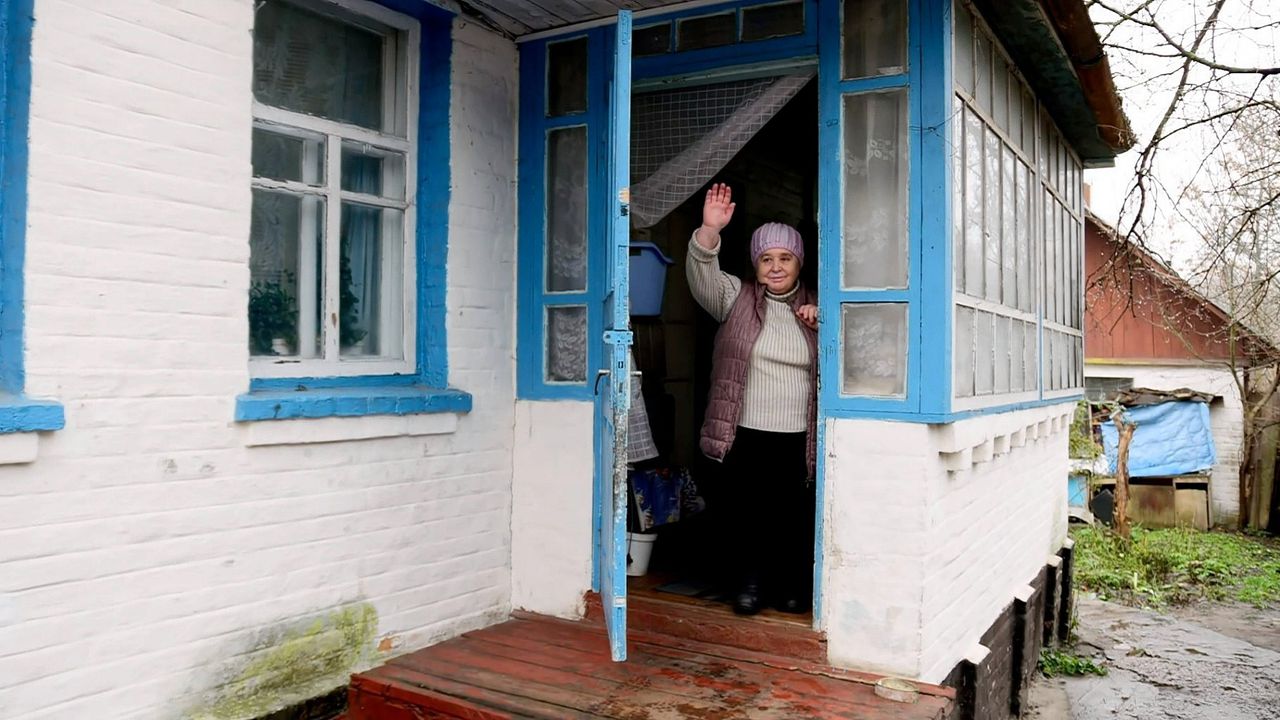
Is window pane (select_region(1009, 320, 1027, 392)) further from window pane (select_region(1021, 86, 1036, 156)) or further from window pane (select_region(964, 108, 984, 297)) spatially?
window pane (select_region(1021, 86, 1036, 156))

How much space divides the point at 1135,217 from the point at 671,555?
4646 mm

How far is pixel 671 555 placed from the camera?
6.08 m

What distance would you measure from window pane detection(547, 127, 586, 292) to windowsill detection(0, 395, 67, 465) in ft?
8.05

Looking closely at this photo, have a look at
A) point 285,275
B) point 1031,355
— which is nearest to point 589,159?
point 285,275

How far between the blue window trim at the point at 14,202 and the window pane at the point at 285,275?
0.93m

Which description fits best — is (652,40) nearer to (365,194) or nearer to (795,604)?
(365,194)

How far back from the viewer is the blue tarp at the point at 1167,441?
15.7m

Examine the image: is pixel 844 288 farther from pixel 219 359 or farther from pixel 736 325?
pixel 219 359

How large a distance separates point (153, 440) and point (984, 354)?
3874 millimetres

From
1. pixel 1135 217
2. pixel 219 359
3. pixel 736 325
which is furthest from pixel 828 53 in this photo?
pixel 1135 217

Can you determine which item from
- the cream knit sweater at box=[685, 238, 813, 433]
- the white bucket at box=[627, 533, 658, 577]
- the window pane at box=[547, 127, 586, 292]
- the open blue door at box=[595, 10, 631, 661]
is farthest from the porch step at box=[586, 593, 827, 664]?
the window pane at box=[547, 127, 586, 292]

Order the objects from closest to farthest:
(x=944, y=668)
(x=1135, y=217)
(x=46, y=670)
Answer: (x=46, y=670) → (x=944, y=668) → (x=1135, y=217)

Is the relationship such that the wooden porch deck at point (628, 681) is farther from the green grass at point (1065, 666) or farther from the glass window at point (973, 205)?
the green grass at point (1065, 666)

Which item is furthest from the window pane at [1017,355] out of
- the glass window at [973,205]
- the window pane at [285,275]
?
the window pane at [285,275]
